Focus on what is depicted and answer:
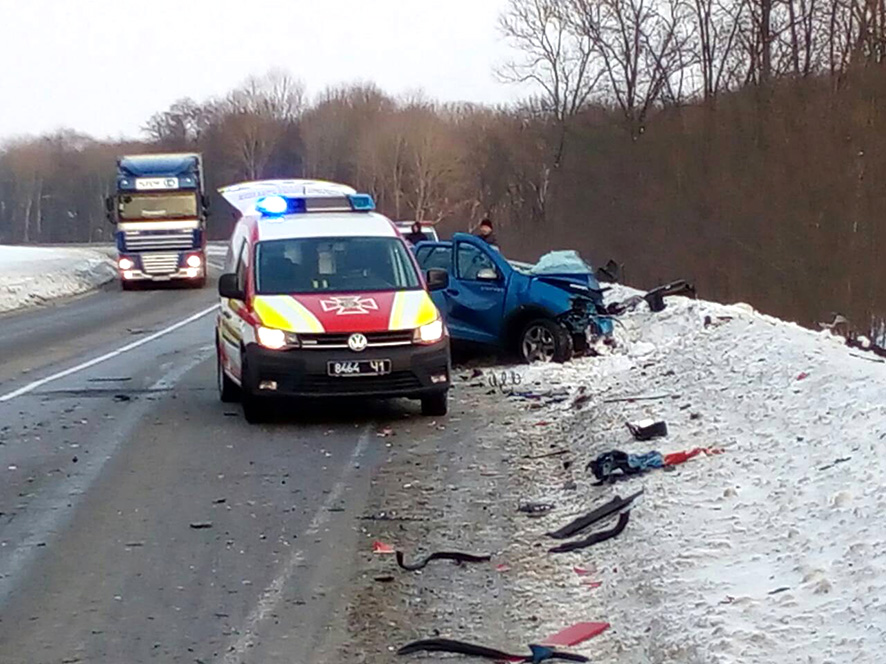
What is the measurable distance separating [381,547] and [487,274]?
9464 mm

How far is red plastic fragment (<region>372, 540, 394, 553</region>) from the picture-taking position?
7805 mm

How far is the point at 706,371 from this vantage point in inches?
480

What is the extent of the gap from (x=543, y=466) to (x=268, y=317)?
341 centimetres

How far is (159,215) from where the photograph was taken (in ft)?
126

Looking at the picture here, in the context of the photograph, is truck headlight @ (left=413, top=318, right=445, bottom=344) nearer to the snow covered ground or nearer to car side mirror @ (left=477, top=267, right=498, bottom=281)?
the snow covered ground

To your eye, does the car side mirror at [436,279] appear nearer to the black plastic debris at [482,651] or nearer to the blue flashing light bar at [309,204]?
the blue flashing light bar at [309,204]

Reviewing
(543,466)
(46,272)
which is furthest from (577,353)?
(46,272)

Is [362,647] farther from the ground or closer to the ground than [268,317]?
closer to the ground

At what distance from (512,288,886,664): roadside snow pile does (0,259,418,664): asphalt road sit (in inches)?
51.9

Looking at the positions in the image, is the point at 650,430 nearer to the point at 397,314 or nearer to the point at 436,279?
the point at 397,314

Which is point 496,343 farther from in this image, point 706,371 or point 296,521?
point 296,521

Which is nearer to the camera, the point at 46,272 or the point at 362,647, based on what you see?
the point at 362,647

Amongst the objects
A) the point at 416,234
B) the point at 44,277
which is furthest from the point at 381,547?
the point at 44,277

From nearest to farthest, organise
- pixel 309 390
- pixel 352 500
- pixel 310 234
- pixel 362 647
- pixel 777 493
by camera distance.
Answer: pixel 362 647 → pixel 777 493 → pixel 352 500 → pixel 309 390 → pixel 310 234
